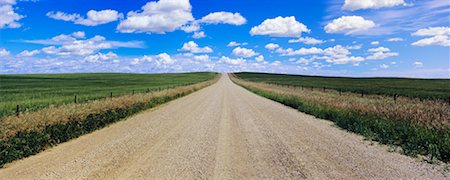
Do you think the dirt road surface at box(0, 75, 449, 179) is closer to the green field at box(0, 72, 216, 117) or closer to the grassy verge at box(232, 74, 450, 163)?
the grassy verge at box(232, 74, 450, 163)

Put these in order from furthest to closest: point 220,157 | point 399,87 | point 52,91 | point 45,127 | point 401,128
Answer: point 399,87
point 52,91
point 401,128
point 45,127
point 220,157

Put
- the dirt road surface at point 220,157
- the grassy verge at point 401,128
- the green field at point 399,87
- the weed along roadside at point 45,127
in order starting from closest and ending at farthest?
1. the dirt road surface at point 220,157
2. the weed along roadside at point 45,127
3. the grassy verge at point 401,128
4. the green field at point 399,87

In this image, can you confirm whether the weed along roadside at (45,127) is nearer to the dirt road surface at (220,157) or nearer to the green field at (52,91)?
the dirt road surface at (220,157)

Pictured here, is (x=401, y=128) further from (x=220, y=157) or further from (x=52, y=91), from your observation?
(x=52, y=91)

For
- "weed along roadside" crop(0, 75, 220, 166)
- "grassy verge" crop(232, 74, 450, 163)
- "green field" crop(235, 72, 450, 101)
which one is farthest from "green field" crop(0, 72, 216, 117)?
"green field" crop(235, 72, 450, 101)

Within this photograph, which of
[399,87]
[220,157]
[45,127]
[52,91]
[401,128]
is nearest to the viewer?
[220,157]

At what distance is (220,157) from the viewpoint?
31.9ft

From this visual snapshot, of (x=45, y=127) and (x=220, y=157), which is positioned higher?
(x=45, y=127)

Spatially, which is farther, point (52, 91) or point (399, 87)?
point (399, 87)

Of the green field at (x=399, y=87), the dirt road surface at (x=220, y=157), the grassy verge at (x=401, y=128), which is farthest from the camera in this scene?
the green field at (x=399, y=87)

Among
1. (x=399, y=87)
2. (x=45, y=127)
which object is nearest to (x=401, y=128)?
(x=45, y=127)

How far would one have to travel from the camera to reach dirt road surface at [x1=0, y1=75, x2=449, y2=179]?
8031mm

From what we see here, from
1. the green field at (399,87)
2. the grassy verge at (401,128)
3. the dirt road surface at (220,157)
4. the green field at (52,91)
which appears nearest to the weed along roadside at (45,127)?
the dirt road surface at (220,157)

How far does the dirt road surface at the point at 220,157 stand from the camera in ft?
26.3
